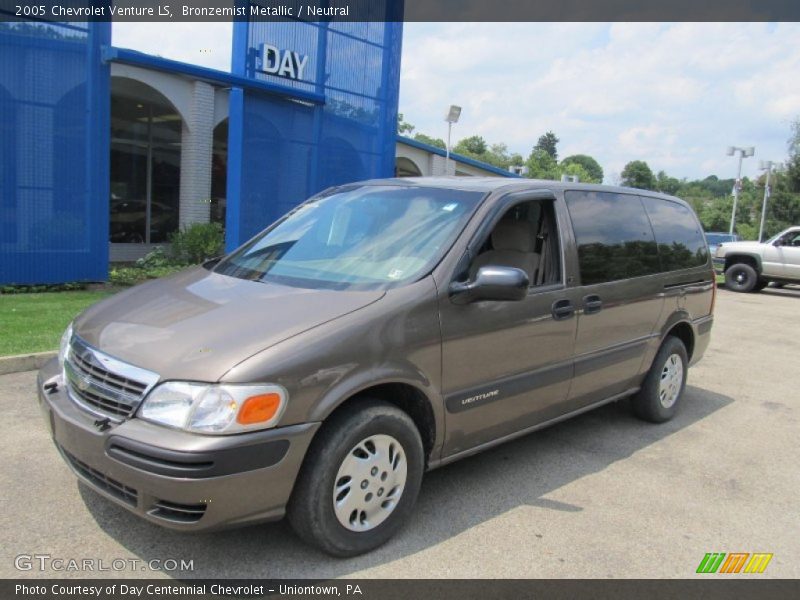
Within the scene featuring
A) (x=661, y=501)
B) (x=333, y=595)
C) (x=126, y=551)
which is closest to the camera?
(x=333, y=595)

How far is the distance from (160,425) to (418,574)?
4.35ft

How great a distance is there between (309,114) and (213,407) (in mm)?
10633

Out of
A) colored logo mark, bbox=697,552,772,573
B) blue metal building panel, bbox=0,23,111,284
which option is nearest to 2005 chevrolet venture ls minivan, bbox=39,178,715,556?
colored logo mark, bbox=697,552,772,573

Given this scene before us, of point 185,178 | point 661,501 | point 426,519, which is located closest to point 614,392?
point 661,501

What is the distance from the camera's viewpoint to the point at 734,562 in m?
3.33

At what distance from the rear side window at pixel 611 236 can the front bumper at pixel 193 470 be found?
2.48 meters

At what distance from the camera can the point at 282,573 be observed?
2961 millimetres

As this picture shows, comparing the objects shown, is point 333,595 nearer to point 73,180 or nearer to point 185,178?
point 73,180

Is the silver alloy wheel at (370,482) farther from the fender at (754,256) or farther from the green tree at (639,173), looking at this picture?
the green tree at (639,173)

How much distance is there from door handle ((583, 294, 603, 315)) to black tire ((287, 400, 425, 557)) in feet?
5.55

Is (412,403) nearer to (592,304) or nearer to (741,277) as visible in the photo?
(592,304)

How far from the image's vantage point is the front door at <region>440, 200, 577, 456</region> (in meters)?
3.52

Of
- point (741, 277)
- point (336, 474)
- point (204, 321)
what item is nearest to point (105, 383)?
point (204, 321)

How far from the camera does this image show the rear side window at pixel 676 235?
5.40 meters
